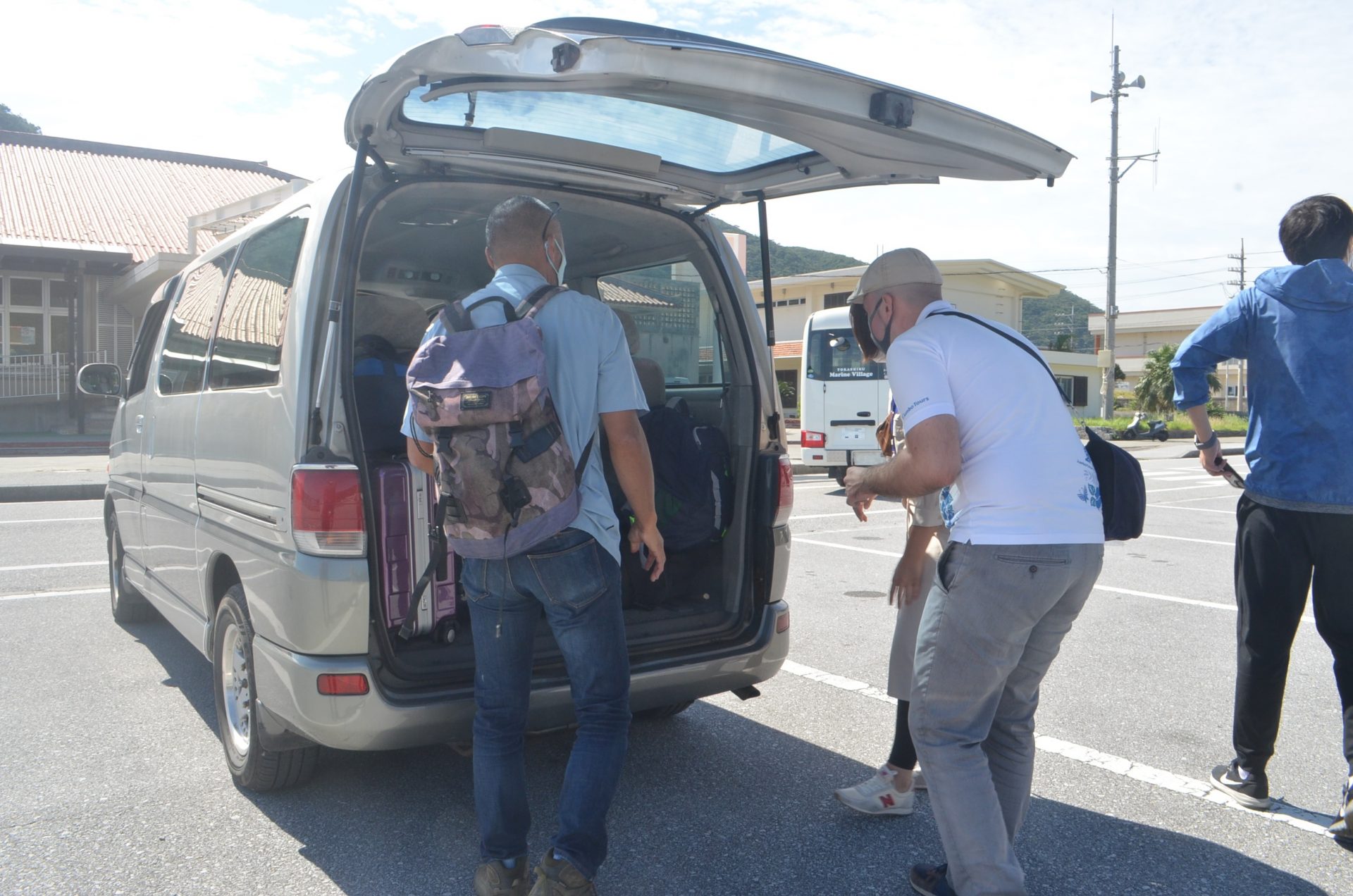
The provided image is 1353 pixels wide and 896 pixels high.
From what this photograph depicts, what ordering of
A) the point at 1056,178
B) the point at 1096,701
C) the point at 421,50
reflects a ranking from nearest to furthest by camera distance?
1. the point at 421,50
2. the point at 1056,178
3. the point at 1096,701

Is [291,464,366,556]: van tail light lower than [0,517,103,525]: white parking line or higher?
higher

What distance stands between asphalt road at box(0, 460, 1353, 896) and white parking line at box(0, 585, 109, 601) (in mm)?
883

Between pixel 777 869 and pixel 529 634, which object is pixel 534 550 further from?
pixel 777 869

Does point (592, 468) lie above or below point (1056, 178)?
below

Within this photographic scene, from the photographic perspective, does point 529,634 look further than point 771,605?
No

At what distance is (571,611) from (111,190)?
2882cm

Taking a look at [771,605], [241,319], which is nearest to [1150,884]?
[771,605]

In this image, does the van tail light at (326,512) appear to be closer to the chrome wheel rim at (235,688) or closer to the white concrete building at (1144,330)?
the chrome wheel rim at (235,688)

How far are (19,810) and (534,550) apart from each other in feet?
6.99

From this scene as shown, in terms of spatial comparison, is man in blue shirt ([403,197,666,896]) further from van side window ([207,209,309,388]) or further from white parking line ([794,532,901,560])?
white parking line ([794,532,901,560])

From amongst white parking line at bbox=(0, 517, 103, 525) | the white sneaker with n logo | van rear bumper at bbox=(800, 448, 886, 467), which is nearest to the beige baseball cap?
the white sneaker with n logo

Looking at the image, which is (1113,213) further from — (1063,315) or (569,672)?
(1063,315)

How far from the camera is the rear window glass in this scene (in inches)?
114

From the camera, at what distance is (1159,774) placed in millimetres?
3820
